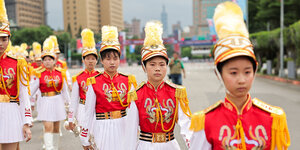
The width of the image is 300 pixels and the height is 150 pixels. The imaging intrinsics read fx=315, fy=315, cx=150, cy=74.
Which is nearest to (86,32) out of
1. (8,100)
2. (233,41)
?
(8,100)

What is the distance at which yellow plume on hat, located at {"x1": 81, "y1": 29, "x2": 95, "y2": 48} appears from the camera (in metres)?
6.35

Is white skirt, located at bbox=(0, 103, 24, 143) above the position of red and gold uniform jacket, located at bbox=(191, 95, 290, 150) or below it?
below

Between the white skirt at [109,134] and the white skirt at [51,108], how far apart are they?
281cm

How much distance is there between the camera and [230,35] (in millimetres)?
2521

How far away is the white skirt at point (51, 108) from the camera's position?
7.25 meters

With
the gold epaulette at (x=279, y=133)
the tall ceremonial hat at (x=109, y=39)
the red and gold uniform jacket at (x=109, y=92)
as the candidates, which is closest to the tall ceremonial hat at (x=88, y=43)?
the tall ceremonial hat at (x=109, y=39)

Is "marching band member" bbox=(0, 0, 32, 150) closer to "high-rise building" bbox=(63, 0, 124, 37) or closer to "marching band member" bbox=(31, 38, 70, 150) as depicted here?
"marching band member" bbox=(31, 38, 70, 150)

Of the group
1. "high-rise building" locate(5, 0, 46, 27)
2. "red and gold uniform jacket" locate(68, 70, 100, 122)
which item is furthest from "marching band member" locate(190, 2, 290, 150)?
"high-rise building" locate(5, 0, 46, 27)

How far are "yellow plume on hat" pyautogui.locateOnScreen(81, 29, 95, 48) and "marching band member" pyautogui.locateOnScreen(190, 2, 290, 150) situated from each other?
161 inches

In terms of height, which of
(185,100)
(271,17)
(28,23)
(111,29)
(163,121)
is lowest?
(163,121)

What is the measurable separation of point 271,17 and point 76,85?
91.9 ft

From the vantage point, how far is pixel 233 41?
2477 mm

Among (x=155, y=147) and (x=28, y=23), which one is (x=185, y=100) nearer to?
(x=155, y=147)

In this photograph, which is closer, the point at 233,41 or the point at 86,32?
the point at 233,41
